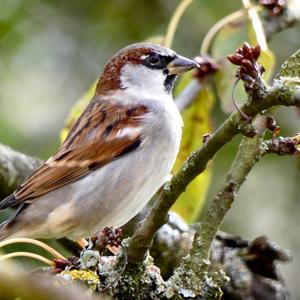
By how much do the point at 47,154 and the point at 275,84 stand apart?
119 inches

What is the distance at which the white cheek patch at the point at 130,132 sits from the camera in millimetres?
3830

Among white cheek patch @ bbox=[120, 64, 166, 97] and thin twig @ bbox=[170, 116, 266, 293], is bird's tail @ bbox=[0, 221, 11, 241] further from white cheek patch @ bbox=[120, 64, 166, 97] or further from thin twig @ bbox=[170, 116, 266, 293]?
thin twig @ bbox=[170, 116, 266, 293]

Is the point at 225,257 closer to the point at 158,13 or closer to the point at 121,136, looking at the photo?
the point at 121,136

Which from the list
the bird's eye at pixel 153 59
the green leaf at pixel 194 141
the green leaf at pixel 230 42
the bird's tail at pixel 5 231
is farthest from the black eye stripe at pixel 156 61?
the bird's tail at pixel 5 231

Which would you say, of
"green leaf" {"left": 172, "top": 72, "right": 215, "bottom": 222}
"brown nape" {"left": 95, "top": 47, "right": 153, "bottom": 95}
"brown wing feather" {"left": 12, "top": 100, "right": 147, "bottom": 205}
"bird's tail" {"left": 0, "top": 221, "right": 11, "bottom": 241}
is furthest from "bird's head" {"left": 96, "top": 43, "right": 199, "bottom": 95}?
"bird's tail" {"left": 0, "top": 221, "right": 11, "bottom": 241}

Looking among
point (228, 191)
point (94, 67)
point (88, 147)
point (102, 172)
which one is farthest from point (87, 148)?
point (94, 67)

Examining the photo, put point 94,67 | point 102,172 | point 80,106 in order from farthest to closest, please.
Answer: point 94,67
point 80,106
point 102,172

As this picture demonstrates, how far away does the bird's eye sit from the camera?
417cm

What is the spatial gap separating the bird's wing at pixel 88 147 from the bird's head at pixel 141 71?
22cm

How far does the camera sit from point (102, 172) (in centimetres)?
377

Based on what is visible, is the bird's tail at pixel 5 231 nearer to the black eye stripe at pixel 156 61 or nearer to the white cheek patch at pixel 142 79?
the white cheek patch at pixel 142 79

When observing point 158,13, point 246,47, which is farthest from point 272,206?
point 246,47

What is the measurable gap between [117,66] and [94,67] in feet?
5.78

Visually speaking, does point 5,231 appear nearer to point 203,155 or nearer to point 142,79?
point 142,79
